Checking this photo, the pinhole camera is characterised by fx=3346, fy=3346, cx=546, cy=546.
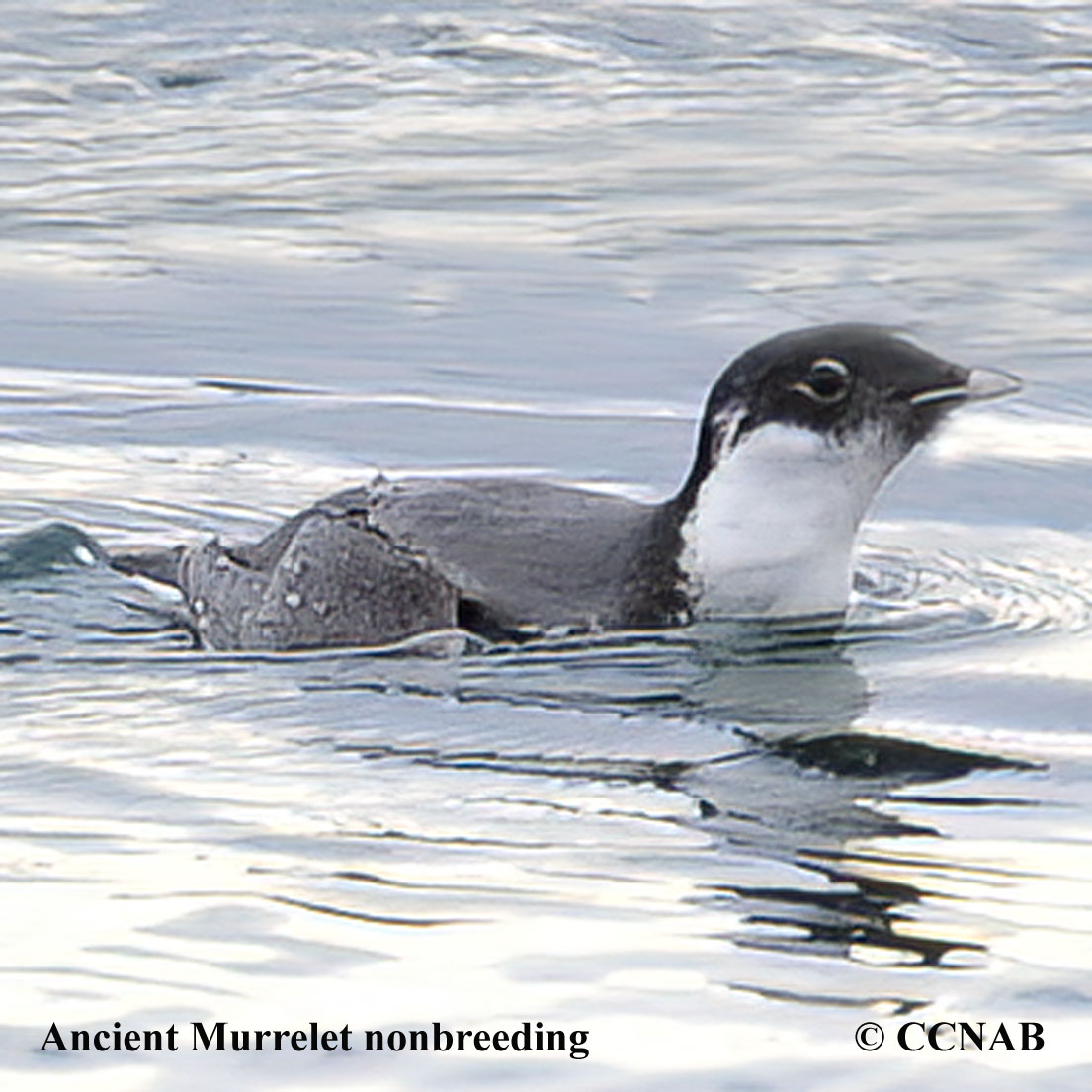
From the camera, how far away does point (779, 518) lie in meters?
10.1

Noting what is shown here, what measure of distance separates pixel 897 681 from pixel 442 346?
469cm

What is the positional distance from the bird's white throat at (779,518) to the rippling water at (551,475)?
0.14m

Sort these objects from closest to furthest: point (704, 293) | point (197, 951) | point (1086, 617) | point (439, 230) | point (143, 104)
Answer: point (197, 951)
point (1086, 617)
point (704, 293)
point (439, 230)
point (143, 104)

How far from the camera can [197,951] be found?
695cm

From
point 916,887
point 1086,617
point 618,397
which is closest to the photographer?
point 916,887

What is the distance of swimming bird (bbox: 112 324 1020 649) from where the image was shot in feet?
32.2

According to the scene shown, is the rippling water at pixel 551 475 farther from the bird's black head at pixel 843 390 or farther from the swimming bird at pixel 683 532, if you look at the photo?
the bird's black head at pixel 843 390

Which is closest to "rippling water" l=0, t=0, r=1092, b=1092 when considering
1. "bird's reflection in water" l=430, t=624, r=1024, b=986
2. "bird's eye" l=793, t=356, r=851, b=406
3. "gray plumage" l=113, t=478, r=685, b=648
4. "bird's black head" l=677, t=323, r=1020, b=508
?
"bird's reflection in water" l=430, t=624, r=1024, b=986

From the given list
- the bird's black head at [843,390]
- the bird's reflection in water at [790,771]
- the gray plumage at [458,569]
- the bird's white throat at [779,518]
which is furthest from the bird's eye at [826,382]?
the bird's reflection in water at [790,771]

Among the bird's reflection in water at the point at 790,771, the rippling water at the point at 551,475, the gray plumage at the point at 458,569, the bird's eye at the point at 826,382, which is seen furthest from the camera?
the bird's eye at the point at 826,382

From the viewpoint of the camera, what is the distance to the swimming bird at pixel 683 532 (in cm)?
983

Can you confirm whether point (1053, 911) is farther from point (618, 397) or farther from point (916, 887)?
point (618, 397)

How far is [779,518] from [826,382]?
0.43 m

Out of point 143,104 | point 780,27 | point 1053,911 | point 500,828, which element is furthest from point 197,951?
point 780,27
